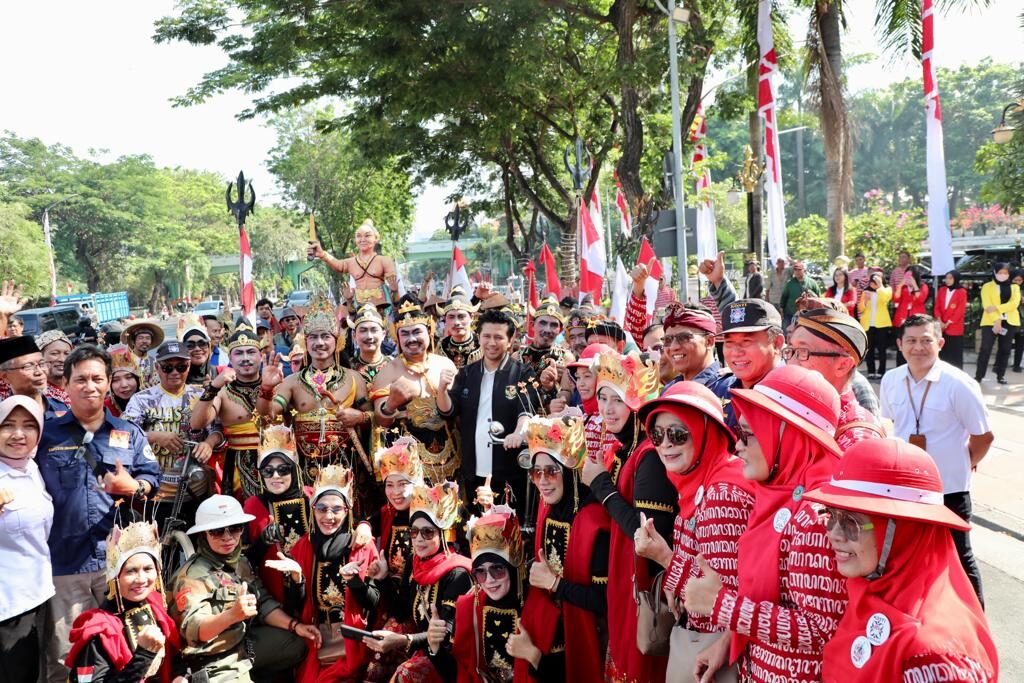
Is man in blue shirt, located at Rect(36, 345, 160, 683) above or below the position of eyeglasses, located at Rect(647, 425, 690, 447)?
below

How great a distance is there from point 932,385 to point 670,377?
5.44ft

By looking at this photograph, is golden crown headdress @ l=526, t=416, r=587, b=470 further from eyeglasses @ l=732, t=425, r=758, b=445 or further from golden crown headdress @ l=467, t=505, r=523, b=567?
eyeglasses @ l=732, t=425, r=758, b=445

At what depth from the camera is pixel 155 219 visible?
46219mm

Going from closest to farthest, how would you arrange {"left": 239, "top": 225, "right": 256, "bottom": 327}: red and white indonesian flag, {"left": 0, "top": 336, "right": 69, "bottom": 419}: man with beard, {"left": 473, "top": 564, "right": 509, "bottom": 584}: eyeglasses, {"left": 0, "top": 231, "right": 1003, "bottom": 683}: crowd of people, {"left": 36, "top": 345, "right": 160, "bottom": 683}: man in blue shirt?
1. {"left": 0, "top": 231, "right": 1003, "bottom": 683}: crowd of people
2. {"left": 473, "top": 564, "right": 509, "bottom": 584}: eyeglasses
3. {"left": 36, "top": 345, "right": 160, "bottom": 683}: man in blue shirt
4. {"left": 0, "top": 336, "right": 69, "bottom": 419}: man with beard
5. {"left": 239, "top": 225, "right": 256, "bottom": 327}: red and white indonesian flag

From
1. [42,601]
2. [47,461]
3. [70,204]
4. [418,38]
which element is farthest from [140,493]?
[70,204]

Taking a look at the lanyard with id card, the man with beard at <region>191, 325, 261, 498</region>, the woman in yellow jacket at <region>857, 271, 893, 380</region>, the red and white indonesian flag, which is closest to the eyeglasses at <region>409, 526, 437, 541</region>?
the man with beard at <region>191, 325, 261, 498</region>

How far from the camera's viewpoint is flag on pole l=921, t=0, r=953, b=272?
38.1ft

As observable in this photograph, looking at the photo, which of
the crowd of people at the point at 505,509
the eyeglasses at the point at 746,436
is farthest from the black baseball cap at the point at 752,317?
the eyeglasses at the point at 746,436

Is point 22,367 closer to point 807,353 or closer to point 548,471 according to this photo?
point 548,471

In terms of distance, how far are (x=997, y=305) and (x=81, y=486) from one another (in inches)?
503

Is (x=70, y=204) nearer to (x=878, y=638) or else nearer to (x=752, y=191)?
(x=752, y=191)

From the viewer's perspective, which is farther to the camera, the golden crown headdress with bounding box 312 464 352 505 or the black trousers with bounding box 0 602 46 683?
the golden crown headdress with bounding box 312 464 352 505

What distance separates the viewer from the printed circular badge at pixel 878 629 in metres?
1.91

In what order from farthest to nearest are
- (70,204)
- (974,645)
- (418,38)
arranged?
1. (70,204)
2. (418,38)
3. (974,645)
